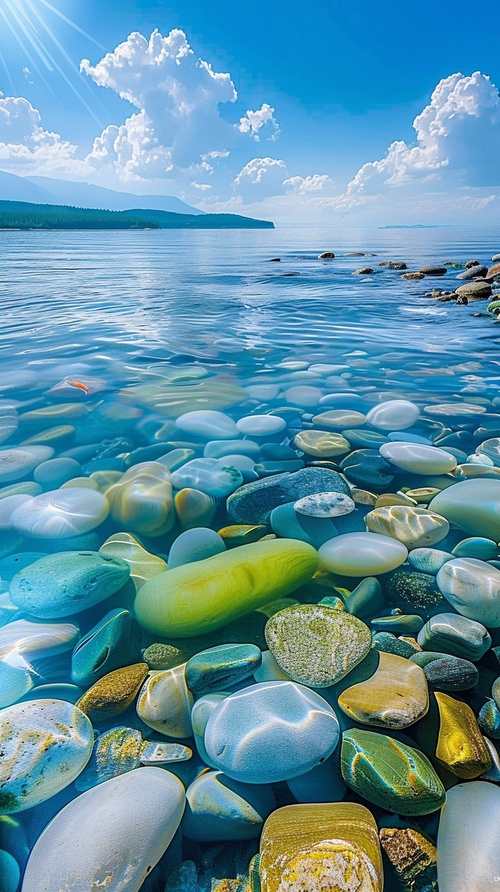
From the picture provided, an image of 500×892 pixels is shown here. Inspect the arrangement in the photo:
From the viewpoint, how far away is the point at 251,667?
4.75 ft

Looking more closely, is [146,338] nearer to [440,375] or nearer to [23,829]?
[440,375]

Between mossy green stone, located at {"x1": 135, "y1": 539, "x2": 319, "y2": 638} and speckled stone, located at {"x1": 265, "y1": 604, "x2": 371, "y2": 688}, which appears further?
mossy green stone, located at {"x1": 135, "y1": 539, "x2": 319, "y2": 638}

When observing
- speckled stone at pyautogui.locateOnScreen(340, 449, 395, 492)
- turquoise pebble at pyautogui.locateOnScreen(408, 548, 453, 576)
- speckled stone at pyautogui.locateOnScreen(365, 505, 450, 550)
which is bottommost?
turquoise pebble at pyautogui.locateOnScreen(408, 548, 453, 576)

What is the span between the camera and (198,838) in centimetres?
110

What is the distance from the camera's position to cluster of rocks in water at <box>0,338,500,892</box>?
104 cm

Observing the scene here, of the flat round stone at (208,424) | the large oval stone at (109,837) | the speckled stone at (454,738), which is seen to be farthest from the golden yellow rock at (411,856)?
the flat round stone at (208,424)

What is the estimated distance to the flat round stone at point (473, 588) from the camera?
1646 mm

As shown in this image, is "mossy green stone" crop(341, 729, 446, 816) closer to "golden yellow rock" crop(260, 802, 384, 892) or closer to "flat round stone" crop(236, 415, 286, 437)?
"golden yellow rock" crop(260, 802, 384, 892)

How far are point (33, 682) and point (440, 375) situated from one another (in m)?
→ 4.64

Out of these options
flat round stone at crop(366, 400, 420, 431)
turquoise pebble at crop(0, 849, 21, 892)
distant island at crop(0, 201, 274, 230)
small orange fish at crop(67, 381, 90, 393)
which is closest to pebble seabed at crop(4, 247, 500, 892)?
turquoise pebble at crop(0, 849, 21, 892)

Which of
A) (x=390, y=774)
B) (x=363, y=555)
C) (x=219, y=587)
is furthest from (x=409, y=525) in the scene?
(x=390, y=774)

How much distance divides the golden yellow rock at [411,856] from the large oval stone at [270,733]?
0.22m

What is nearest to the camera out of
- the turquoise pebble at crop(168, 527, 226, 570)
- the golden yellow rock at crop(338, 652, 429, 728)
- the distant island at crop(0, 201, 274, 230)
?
the golden yellow rock at crop(338, 652, 429, 728)

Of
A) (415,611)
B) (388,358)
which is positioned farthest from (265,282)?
(415,611)
